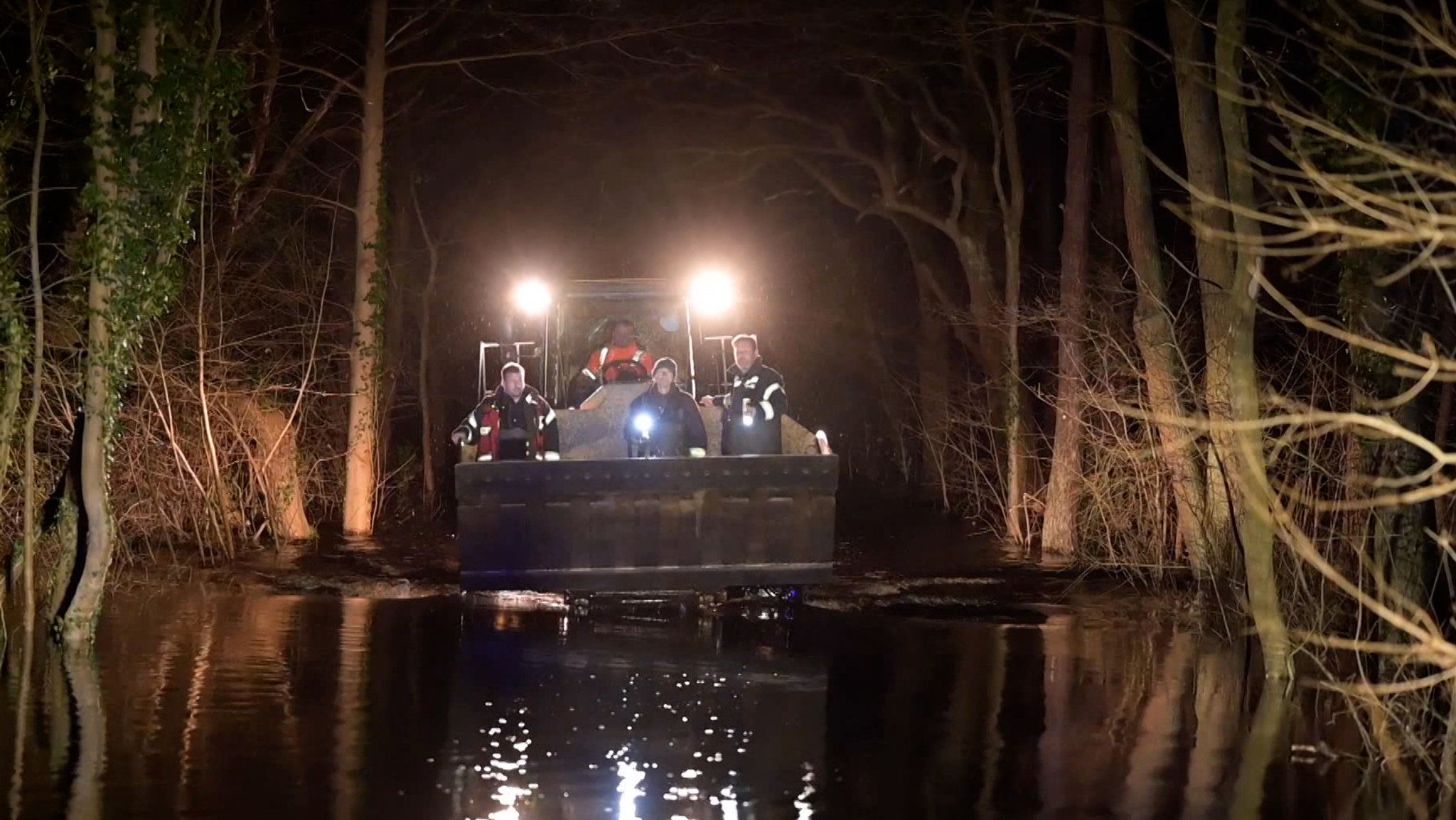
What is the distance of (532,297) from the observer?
60.3 ft

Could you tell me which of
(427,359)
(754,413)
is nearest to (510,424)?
(754,413)

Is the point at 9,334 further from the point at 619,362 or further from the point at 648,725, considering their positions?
the point at 619,362

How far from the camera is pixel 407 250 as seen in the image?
1097 inches

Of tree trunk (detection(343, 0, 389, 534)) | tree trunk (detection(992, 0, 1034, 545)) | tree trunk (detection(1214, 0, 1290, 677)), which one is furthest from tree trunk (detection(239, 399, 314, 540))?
tree trunk (detection(1214, 0, 1290, 677))

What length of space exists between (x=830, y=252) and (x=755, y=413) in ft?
51.7

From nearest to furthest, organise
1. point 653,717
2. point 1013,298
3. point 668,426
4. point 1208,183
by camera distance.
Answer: point 653,717 → point 1208,183 → point 668,426 → point 1013,298

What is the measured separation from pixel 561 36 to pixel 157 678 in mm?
12861

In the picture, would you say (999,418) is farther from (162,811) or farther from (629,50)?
(162,811)

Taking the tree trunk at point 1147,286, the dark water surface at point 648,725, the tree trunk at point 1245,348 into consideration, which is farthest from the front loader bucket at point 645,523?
the tree trunk at point 1245,348

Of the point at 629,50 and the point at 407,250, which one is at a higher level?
the point at 629,50

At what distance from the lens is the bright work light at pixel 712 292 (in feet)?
60.7

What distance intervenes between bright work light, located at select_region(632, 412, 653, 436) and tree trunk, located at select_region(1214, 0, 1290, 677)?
18.9ft

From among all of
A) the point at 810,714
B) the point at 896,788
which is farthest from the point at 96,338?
the point at 896,788

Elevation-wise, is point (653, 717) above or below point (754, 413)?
below
